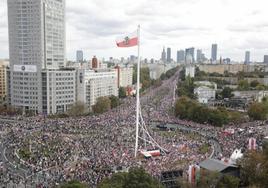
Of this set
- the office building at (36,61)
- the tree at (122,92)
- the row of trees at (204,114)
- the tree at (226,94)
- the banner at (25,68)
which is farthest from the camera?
the tree at (122,92)

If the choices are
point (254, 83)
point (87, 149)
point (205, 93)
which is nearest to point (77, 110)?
point (87, 149)

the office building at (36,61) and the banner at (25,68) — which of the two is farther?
the banner at (25,68)

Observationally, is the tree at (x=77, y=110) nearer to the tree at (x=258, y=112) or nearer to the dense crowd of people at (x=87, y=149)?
the dense crowd of people at (x=87, y=149)

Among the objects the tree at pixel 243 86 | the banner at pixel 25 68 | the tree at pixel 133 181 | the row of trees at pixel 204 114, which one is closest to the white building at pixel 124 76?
the tree at pixel 243 86

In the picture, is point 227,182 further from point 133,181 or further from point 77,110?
point 77,110

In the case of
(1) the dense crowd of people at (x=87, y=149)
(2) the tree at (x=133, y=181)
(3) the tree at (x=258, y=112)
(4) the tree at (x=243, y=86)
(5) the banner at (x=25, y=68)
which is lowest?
(1) the dense crowd of people at (x=87, y=149)

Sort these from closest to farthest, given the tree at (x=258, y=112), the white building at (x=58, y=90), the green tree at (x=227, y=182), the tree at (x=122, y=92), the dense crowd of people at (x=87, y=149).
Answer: the green tree at (x=227, y=182)
the dense crowd of people at (x=87, y=149)
the tree at (x=258, y=112)
the white building at (x=58, y=90)
the tree at (x=122, y=92)
